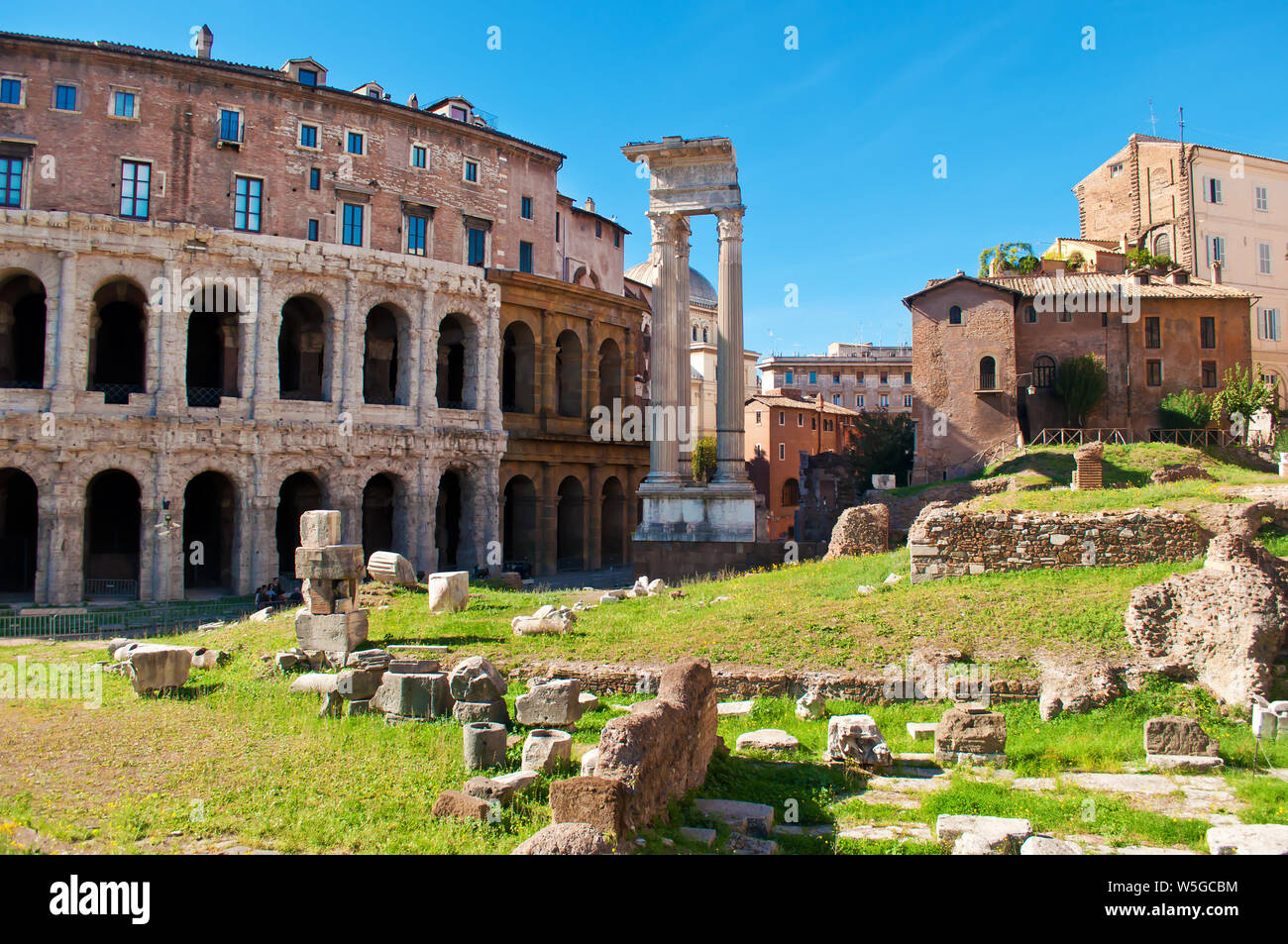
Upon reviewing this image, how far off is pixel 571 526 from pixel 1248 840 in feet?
115

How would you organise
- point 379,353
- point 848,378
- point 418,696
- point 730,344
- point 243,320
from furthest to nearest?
point 848,378
point 379,353
point 243,320
point 730,344
point 418,696

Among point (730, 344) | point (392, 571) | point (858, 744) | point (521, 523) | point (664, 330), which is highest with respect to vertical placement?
point (664, 330)

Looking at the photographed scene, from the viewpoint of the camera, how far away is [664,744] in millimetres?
8008

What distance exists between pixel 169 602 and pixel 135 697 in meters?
16.0

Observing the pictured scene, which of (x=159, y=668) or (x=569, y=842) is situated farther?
(x=159, y=668)

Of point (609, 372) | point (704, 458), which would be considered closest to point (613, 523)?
point (609, 372)

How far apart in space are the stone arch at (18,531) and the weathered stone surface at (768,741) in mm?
29381

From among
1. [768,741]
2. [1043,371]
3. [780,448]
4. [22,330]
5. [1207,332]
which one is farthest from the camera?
[780,448]

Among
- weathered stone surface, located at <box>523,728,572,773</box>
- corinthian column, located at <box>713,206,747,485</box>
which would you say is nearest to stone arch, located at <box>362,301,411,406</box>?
corinthian column, located at <box>713,206,747,485</box>

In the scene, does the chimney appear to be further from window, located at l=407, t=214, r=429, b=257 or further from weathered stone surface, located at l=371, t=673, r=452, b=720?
weathered stone surface, located at l=371, t=673, r=452, b=720

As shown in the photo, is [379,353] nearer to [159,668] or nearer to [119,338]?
[119,338]

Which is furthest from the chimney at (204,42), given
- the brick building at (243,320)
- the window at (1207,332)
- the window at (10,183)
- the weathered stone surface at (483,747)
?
the window at (1207,332)

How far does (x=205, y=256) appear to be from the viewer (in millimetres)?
30188

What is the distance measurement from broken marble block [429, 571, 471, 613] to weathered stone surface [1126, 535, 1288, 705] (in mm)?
12915
